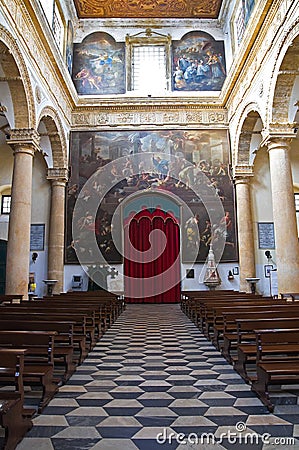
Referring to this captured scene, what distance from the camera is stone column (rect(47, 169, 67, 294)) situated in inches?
721

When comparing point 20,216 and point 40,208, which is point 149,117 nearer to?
point 40,208

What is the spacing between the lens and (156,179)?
19734mm

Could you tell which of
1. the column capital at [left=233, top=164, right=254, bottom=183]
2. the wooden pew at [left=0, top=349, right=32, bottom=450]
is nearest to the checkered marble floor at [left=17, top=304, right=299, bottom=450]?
the wooden pew at [left=0, top=349, right=32, bottom=450]

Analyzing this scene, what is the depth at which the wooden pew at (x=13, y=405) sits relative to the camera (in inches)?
124

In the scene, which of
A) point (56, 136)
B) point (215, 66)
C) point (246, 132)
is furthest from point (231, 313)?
point (215, 66)

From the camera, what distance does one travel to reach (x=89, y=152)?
19.9m

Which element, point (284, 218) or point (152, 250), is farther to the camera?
point (152, 250)

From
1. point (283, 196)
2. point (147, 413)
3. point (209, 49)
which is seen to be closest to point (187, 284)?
point (283, 196)

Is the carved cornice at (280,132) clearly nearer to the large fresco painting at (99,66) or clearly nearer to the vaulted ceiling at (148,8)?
the large fresco painting at (99,66)

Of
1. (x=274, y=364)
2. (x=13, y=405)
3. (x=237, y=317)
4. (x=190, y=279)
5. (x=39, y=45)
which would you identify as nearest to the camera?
(x=13, y=405)

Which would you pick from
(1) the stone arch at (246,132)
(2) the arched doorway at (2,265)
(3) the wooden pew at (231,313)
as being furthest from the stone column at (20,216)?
(1) the stone arch at (246,132)

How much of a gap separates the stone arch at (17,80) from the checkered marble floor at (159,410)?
908 centimetres

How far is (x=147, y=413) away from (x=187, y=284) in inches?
592

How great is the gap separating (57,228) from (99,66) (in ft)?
29.9
